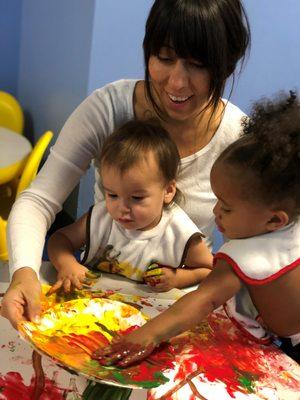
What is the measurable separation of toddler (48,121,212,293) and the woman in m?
0.06

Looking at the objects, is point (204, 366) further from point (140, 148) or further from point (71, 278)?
point (140, 148)

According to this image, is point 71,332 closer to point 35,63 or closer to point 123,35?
point 123,35

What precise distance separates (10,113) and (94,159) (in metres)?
1.36

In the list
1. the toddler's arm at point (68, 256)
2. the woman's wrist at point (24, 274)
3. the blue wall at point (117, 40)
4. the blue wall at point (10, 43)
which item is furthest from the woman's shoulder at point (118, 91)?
the blue wall at point (10, 43)

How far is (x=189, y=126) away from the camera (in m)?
1.09

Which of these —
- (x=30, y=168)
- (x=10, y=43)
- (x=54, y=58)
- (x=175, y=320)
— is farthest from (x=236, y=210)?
(x=10, y=43)

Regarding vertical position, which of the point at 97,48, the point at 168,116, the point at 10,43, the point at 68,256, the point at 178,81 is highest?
the point at 178,81

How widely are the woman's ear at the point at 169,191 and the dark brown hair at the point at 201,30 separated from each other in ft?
0.66

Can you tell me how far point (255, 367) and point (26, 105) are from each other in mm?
1986

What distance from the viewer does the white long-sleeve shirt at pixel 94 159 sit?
101cm

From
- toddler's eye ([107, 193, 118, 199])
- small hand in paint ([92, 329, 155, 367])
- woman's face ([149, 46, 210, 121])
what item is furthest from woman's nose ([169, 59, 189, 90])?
small hand in paint ([92, 329, 155, 367])

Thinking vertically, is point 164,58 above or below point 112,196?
above

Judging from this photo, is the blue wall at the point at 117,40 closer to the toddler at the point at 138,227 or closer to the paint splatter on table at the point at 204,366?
the toddler at the point at 138,227

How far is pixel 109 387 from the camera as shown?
27.1 inches
